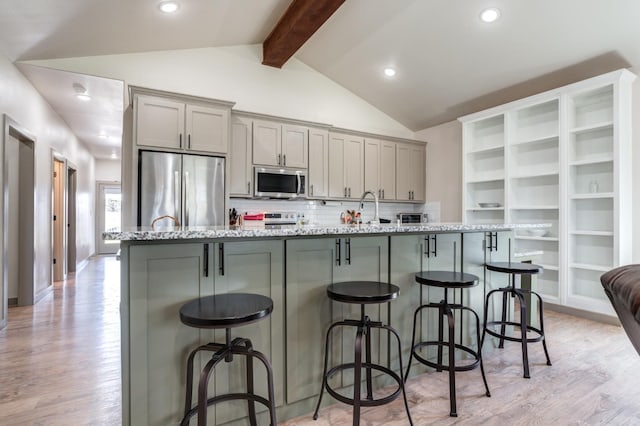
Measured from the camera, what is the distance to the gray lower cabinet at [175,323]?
1471 mm

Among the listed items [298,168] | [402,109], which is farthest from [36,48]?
[402,109]

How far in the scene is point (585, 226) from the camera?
12.3 feet

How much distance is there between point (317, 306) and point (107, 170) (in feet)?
32.0

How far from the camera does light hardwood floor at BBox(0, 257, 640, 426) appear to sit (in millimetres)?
1850

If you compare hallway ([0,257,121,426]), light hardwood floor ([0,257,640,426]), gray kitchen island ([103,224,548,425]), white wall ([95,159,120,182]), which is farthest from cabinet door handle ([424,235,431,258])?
white wall ([95,159,120,182])

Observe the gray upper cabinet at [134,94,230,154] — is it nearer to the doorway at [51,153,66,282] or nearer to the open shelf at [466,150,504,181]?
the doorway at [51,153,66,282]

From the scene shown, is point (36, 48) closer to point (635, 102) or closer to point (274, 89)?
point (274, 89)

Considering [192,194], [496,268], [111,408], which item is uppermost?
[192,194]

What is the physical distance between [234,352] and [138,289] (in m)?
0.51

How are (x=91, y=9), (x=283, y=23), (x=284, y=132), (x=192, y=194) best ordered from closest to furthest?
(x=91, y=9), (x=192, y=194), (x=283, y=23), (x=284, y=132)

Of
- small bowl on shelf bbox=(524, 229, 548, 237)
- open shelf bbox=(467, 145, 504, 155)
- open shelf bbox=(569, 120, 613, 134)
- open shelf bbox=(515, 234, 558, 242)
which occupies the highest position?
open shelf bbox=(569, 120, 613, 134)

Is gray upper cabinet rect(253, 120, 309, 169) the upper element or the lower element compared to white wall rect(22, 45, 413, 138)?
lower

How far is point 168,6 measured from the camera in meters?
3.03

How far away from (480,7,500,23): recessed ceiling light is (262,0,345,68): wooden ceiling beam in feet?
4.61
